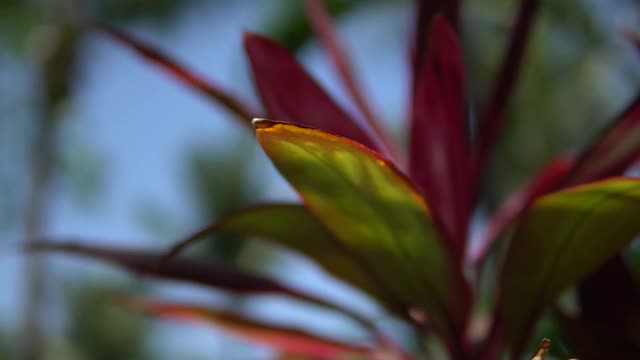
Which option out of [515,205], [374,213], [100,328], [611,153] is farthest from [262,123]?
[100,328]

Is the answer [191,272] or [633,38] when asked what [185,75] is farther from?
[633,38]

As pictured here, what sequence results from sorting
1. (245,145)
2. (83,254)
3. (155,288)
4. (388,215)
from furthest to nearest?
(245,145), (155,288), (83,254), (388,215)

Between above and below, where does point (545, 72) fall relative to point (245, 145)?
below

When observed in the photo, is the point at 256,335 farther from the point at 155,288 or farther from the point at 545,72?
the point at 155,288

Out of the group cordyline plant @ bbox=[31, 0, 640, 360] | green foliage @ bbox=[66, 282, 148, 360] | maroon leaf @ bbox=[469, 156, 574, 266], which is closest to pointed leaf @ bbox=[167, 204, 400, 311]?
cordyline plant @ bbox=[31, 0, 640, 360]

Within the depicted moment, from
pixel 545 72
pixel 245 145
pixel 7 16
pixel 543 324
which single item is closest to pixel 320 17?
pixel 543 324

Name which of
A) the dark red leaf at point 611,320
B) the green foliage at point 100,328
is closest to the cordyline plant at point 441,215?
the dark red leaf at point 611,320

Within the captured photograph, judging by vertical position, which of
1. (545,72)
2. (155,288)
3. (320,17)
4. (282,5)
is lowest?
(320,17)
